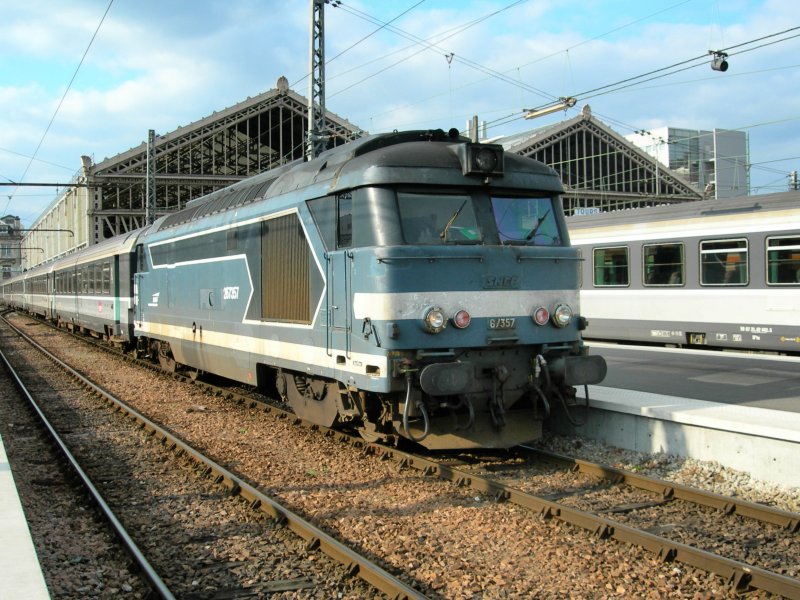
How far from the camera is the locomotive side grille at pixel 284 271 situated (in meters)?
8.81

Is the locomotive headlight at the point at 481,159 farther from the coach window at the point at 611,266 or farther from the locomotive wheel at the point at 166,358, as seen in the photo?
the coach window at the point at 611,266

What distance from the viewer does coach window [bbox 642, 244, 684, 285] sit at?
16.2 metres

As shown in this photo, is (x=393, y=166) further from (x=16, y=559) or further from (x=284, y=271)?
(x=16, y=559)

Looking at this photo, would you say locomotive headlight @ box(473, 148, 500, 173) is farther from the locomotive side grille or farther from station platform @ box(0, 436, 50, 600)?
station platform @ box(0, 436, 50, 600)

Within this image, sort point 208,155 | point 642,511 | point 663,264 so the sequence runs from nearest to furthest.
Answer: point 642,511 < point 663,264 < point 208,155

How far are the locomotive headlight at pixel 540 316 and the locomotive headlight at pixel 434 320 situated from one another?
1.20 metres

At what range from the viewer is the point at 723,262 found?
1521cm

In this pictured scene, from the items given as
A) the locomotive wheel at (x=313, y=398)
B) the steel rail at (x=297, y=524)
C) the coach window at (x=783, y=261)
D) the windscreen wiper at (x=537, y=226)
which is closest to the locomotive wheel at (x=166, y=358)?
the steel rail at (x=297, y=524)

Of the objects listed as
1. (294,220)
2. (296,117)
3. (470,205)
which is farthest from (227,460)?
(296,117)

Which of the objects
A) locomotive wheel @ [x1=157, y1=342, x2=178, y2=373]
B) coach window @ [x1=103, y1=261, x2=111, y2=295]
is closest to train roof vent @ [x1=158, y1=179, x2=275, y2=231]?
locomotive wheel @ [x1=157, y1=342, x2=178, y2=373]

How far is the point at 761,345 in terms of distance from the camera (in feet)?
47.5

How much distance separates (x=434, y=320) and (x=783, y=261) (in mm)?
9875

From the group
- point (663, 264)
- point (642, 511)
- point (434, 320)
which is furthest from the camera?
point (663, 264)

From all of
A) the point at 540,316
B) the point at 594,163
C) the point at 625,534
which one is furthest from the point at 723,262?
the point at 594,163
